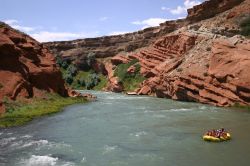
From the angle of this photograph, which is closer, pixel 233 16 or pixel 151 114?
pixel 151 114

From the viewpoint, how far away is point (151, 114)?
49.2m

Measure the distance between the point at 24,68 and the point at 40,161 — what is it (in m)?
34.8

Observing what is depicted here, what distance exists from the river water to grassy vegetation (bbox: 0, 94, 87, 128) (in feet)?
6.29

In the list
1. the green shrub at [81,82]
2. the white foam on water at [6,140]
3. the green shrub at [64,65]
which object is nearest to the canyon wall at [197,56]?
the green shrub at [81,82]

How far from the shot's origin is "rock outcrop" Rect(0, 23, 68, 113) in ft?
183

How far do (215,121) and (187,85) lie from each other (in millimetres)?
19369

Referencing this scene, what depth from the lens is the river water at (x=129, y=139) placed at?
28.1 m

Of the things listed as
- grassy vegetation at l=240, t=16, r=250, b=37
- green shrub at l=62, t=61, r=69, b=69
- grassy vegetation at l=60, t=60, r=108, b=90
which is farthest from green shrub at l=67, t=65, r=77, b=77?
grassy vegetation at l=240, t=16, r=250, b=37

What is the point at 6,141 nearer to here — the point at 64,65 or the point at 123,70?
the point at 123,70

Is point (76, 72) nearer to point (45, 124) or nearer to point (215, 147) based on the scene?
point (45, 124)

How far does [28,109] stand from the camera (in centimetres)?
5206

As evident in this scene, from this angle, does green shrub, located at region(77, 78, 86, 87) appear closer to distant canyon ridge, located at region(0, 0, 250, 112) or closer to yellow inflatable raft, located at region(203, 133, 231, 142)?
distant canyon ridge, located at region(0, 0, 250, 112)

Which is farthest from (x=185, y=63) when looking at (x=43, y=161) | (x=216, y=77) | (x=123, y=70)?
(x=43, y=161)

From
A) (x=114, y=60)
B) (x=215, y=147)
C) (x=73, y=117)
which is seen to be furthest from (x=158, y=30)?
(x=215, y=147)
